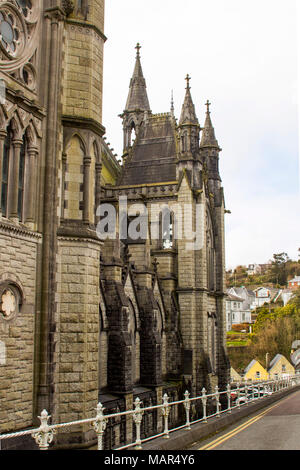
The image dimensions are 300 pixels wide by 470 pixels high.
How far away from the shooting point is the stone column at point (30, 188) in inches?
522

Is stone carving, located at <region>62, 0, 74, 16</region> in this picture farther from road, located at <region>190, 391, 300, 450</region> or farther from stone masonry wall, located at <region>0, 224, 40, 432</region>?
road, located at <region>190, 391, 300, 450</region>

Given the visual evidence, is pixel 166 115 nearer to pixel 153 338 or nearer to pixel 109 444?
pixel 153 338

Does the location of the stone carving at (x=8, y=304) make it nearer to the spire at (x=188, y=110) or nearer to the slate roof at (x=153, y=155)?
the slate roof at (x=153, y=155)

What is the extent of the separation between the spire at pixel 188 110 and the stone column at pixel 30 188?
65.2ft

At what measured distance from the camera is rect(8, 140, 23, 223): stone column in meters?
12.7

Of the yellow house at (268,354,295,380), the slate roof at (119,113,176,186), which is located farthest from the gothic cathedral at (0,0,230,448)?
the yellow house at (268,354,295,380)

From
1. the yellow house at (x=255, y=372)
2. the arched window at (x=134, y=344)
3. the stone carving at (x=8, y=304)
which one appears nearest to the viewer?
the stone carving at (x=8, y=304)

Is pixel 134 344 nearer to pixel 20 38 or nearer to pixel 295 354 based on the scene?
pixel 20 38

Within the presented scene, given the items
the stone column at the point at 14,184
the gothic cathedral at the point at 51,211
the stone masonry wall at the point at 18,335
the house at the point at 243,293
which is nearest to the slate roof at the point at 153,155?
the gothic cathedral at the point at 51,211
